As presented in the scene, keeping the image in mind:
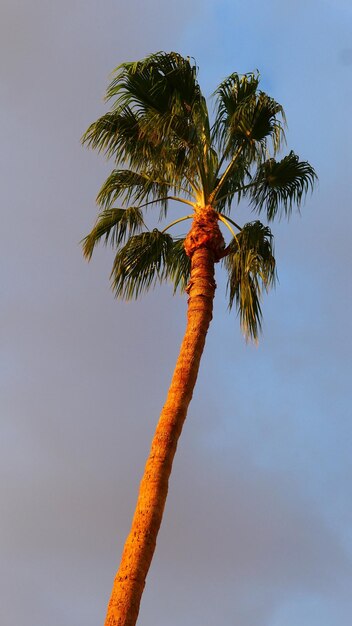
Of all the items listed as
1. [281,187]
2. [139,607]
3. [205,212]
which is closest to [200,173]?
[205,212]

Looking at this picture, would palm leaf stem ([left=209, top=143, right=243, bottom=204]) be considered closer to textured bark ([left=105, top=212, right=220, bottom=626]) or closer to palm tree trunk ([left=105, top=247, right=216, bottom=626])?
textured bark ([left=105, top=212, right=220, bottom=626])

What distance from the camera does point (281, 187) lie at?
1777 centimetres

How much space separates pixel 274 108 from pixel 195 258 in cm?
304

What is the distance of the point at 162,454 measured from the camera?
13172 mm

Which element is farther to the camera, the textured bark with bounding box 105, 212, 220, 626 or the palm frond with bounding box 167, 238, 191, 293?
the palm frond with bounding box 167, 238, 191, 293

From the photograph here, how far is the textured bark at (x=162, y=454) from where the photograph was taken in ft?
39.0

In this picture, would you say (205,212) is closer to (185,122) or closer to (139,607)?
(185,122)

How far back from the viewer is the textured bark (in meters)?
11.9

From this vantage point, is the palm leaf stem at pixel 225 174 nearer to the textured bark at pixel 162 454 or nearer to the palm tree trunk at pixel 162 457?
the textured bark at pixel 162 454

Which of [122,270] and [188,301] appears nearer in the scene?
[188,301]

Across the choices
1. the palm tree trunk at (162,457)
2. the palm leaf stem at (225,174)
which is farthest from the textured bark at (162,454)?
the palm leaf stem at (225,174)

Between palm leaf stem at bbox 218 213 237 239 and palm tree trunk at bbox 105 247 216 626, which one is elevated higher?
palm leaf stem at bbox 218 213 237 239

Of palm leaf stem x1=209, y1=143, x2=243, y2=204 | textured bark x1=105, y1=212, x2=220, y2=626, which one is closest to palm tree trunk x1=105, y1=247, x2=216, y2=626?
textured bark x1=105, y1=212, x2=220, y2=626

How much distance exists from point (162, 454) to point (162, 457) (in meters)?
0.05
